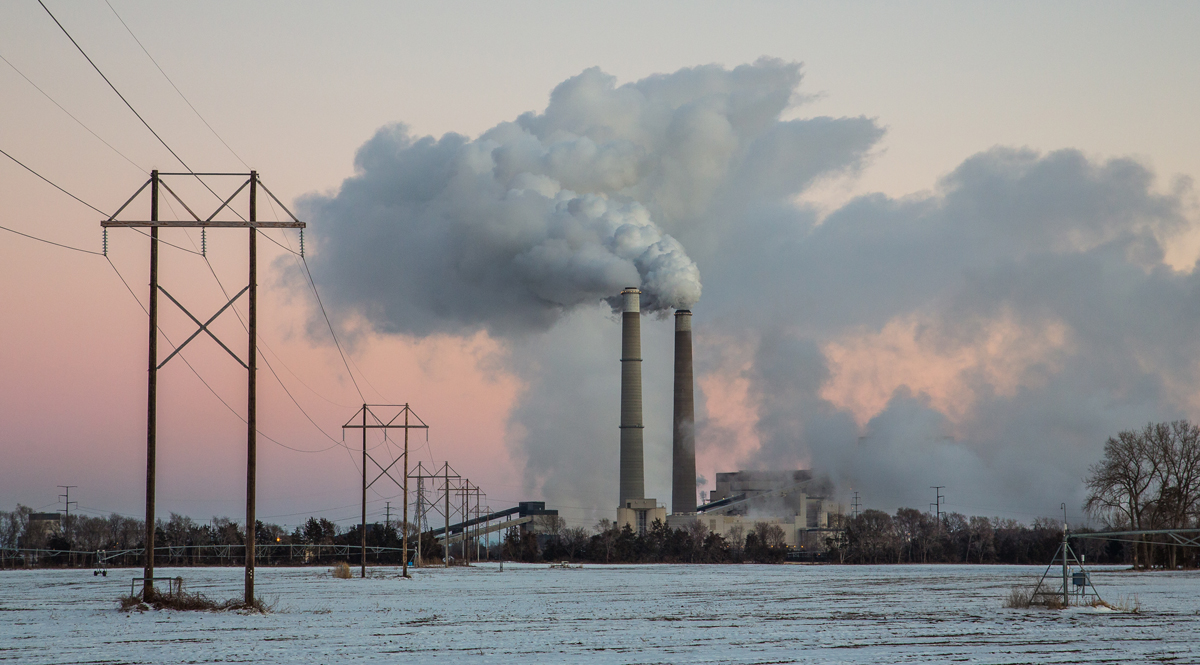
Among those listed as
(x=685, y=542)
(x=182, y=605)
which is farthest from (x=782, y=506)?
(x=182, y=605)

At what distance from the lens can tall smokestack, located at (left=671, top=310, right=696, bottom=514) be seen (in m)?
108

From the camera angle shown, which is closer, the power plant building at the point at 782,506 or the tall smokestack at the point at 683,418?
the tall smokestack at the point at 683,418

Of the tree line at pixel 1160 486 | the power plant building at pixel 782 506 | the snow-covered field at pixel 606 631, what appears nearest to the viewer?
the snow-covered field at pixel 606 631

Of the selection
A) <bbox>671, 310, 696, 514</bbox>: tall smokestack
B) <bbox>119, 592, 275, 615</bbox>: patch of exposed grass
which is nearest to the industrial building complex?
<bbox>671, 310, 696, 514</bbox>: tall smokestack

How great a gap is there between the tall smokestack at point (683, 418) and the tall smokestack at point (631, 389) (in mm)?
4459

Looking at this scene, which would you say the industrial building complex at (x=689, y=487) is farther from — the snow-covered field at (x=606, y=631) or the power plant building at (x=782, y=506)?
Result: the snow-covered field at (x=606, y=631)

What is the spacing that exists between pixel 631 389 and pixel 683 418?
25.4ft

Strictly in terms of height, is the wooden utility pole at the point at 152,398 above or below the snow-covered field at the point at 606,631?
above

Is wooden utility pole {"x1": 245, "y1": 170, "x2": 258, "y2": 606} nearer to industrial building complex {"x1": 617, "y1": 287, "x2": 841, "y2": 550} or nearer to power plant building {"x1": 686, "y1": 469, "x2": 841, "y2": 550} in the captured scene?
industrial building complex {"x1": 617, "y1": 287, "x2": 841, "y2": 550}

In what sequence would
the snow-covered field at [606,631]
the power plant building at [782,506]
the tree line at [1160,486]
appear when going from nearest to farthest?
the snow-covered field at [606,631] → the tree line at [1160,486] → the power plant building at [782,506]

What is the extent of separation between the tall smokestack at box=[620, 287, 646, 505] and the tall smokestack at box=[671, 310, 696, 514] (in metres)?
4.46

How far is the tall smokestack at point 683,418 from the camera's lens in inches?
4242

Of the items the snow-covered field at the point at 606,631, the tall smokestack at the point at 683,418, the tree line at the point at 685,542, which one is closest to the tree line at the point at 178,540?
the tree line at the point at 685,542

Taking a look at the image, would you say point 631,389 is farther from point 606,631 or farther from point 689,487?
point 606,631
